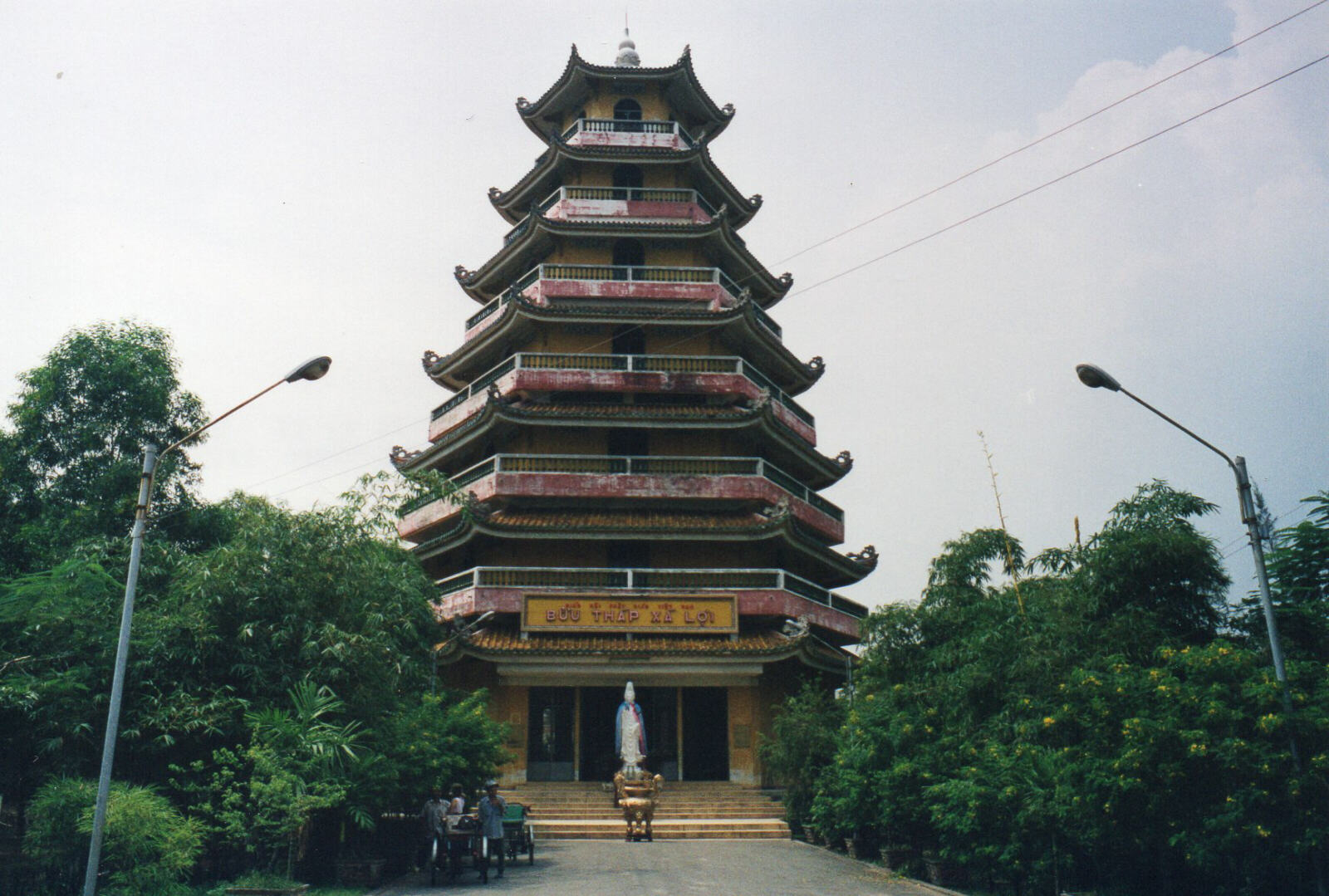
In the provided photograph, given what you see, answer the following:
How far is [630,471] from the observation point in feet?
96.5

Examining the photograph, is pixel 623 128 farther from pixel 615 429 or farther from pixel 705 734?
pixel 705 734

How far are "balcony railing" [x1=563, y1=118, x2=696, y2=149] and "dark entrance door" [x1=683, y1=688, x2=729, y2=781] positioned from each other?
18.0 meters

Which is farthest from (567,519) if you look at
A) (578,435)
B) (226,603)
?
(226,603)

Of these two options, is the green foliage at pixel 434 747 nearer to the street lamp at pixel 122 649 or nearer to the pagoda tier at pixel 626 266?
the street lamp at pixel 122 649

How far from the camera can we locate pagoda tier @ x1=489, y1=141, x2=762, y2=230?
109 feet

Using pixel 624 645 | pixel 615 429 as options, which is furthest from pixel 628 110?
pixel 624 645

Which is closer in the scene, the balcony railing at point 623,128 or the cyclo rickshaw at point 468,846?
the cyclo rickshaw at point 468,846

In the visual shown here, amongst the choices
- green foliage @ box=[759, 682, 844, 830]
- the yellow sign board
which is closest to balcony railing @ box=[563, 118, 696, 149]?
the yellow sign board

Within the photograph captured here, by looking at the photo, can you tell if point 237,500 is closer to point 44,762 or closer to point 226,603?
point 226,603

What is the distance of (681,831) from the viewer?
74.1 feet

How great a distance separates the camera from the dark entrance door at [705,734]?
27766 millimetres

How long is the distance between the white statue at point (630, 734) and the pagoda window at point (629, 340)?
1120 centimetres

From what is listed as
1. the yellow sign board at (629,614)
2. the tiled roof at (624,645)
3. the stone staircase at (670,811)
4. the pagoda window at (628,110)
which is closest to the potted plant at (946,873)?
the stone staircase at (670,811)

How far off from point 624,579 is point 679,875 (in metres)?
12.6
